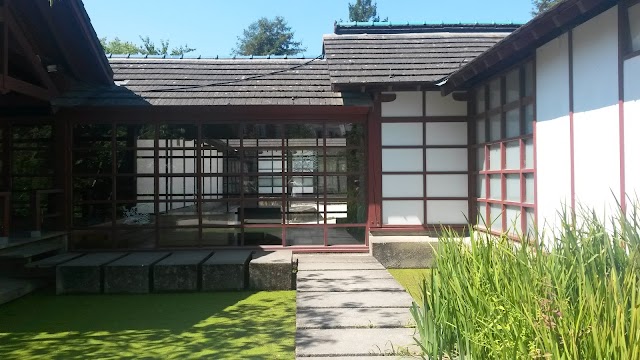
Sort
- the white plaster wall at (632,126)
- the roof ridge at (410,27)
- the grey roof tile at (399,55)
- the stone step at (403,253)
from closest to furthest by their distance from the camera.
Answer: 1. the white plaster wall at (632,126)
2. the stone step at (403,253)
3. the grey roof tile at (399,55)
4. the roof ridge at (410,27)

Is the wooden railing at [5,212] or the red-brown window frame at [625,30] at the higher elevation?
the red-brown window frame at [625,30]

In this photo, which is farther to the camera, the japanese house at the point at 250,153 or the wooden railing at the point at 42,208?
the japanese house at the point at 250,153

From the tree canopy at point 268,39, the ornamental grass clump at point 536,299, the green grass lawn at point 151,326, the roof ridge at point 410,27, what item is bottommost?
the green grass lawn at point 151,326

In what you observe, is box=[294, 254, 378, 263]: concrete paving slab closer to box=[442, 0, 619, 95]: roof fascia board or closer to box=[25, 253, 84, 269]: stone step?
box=[442, 0, 619, 95]: roof fascia board

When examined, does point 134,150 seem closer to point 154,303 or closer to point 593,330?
point 154,303

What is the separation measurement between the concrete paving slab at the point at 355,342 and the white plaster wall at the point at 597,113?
227 centimetres

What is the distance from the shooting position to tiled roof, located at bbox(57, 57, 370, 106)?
864cm

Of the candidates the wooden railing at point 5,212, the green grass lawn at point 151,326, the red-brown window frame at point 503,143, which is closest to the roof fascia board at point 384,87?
the red-brown window frame at point 503,143

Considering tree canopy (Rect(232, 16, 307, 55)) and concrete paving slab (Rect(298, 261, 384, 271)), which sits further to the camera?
tree canopy (Rect(232, 16, 307, 55))

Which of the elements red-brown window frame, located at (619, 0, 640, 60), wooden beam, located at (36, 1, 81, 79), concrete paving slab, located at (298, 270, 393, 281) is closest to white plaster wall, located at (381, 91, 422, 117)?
concrete paving slab, located at (298, 270, 393, 281)

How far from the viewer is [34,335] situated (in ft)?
17.4

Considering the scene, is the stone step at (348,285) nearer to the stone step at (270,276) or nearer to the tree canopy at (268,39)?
the stone step at (270,276)

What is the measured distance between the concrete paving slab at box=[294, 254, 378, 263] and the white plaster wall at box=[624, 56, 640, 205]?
4.05 m

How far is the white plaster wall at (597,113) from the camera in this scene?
5004mm
